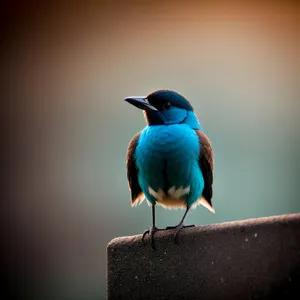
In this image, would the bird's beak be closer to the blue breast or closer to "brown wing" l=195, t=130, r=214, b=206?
the blue breast

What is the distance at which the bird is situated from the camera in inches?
125

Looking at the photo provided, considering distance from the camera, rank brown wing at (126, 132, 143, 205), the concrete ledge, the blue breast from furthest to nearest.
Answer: brown wing at (126, 132, 143, 205) → the blue breast → the concrete ledge

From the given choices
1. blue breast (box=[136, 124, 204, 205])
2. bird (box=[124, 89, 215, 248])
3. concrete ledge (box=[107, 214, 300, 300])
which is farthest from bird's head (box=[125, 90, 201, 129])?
concrete ledge (box=[107, 214, 300, 300])

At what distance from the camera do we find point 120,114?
28.6 ft

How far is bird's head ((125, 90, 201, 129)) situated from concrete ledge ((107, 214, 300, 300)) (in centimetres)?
87

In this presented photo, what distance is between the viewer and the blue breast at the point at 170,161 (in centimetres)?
316

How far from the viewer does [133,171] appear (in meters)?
3.35

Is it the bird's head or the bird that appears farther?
the bird's head

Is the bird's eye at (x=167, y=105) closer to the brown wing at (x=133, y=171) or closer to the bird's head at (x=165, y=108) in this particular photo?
the bird's head at (x=165, y=108)

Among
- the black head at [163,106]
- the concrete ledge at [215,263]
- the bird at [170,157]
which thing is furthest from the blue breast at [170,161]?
the concrete ledge at [215,263]

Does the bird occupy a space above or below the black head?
below

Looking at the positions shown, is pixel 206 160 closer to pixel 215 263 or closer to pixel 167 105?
pixel 167 105

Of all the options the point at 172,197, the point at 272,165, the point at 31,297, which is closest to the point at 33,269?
the point at 31,297

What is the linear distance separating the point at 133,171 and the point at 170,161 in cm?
27
